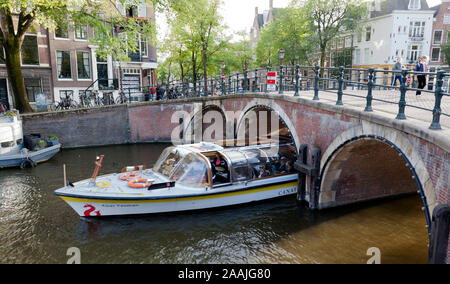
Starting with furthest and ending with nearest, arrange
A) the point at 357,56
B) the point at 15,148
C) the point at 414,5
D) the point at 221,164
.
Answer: the point at 357,56, the point at 414,5, the point at 15,148, the point at 221,164

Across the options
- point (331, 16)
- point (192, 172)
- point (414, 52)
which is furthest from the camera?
point (414, 52)

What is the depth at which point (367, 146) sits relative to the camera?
902 cm

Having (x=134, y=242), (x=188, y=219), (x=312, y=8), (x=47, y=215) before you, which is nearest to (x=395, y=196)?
(x=188, y=219)

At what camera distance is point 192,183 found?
9.41 meters

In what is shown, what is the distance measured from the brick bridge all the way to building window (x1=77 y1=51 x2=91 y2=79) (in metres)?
5.44

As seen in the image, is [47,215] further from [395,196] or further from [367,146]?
[395,196]

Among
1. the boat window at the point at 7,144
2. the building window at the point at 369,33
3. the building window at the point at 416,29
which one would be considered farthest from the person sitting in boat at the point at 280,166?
the building window at the point at 416,29

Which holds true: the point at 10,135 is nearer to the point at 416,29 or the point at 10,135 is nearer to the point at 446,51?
the point at 416,29

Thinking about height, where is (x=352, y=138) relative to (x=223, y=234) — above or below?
above

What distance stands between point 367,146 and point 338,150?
0.88 m

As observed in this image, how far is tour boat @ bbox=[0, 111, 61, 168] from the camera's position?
14445 mm

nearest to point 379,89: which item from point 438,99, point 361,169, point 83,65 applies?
point 361,169

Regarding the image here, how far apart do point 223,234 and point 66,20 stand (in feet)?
46.7

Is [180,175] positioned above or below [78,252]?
above
